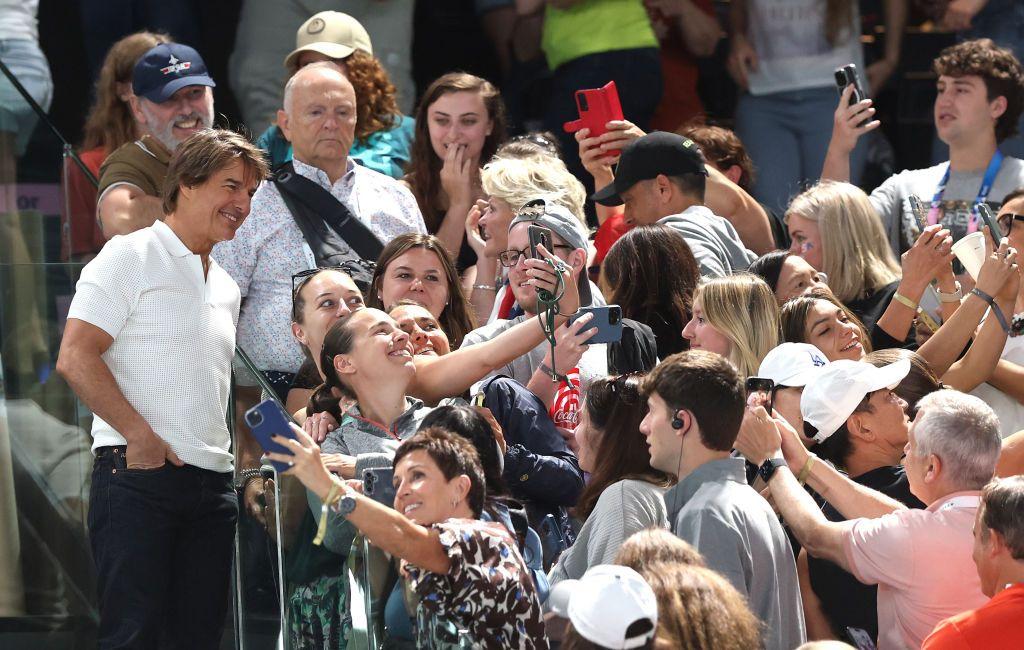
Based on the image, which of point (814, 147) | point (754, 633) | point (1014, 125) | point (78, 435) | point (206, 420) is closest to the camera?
point (754, 633)

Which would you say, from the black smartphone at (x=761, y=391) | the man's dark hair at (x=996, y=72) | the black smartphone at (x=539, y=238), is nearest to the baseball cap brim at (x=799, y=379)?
the black smartphone at (x=761, y=391)

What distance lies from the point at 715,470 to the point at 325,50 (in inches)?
131

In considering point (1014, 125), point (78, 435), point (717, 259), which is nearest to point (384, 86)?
point (717, 259)

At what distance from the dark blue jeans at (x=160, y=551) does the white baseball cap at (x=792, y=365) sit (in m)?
1.69

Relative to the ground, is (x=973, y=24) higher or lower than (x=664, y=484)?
higher

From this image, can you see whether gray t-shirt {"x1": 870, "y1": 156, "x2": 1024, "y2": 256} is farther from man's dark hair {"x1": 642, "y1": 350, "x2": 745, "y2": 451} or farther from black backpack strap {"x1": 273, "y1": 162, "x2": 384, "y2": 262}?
man's dark hair {"x1": 642, "y1": 350, "x2": 745, "y2": 451}

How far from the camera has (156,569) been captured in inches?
177

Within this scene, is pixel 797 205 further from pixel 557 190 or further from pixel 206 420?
pixel 206 420

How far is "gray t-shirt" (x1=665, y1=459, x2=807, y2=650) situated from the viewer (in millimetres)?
3928

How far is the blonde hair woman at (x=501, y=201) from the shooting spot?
6.06 m

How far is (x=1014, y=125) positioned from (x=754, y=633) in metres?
4.27

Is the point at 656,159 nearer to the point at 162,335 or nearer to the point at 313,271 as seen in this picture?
the point at 313,271

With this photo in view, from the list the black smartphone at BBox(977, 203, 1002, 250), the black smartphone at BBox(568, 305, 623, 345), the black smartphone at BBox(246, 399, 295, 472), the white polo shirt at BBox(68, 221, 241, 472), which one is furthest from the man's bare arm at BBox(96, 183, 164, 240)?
the black smartphone at BBox(977, 203, 1002, 250)

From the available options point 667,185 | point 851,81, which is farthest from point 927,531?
point 851,81
